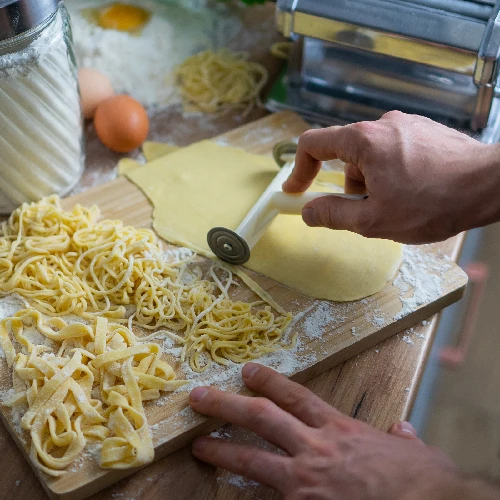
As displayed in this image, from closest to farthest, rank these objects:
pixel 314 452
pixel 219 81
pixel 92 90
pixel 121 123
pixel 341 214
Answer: pixel 314 452, pixel 341 214, pixel 121 123, pixel 92 90, pixel 219 81

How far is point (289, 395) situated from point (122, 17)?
4.95 ft

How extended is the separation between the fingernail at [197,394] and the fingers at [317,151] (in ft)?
1.74

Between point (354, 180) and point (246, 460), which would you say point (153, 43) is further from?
point (246, 460)

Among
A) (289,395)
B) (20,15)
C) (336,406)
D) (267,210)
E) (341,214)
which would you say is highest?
(20,15)

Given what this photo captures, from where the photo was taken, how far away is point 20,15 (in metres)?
1.35

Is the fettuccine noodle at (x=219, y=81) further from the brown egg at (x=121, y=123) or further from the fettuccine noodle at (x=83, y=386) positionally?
the fettuccine noodle at (x=83, y=386)

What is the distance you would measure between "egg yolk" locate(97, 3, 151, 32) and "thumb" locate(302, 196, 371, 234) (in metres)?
1.13

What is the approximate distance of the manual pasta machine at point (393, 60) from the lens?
5.39ft

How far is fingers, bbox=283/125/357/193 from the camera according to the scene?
1.35 m

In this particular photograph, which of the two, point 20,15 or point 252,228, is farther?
point 252,228

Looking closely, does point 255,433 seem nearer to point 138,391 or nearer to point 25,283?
point 138,391

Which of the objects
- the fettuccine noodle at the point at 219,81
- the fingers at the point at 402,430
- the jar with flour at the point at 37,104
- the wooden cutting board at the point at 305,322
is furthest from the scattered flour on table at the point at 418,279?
the jar with flour at the point at 37,104

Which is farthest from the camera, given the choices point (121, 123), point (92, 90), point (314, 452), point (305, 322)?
point (92, 90)

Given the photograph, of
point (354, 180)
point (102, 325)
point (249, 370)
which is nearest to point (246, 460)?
point (249, 370)
